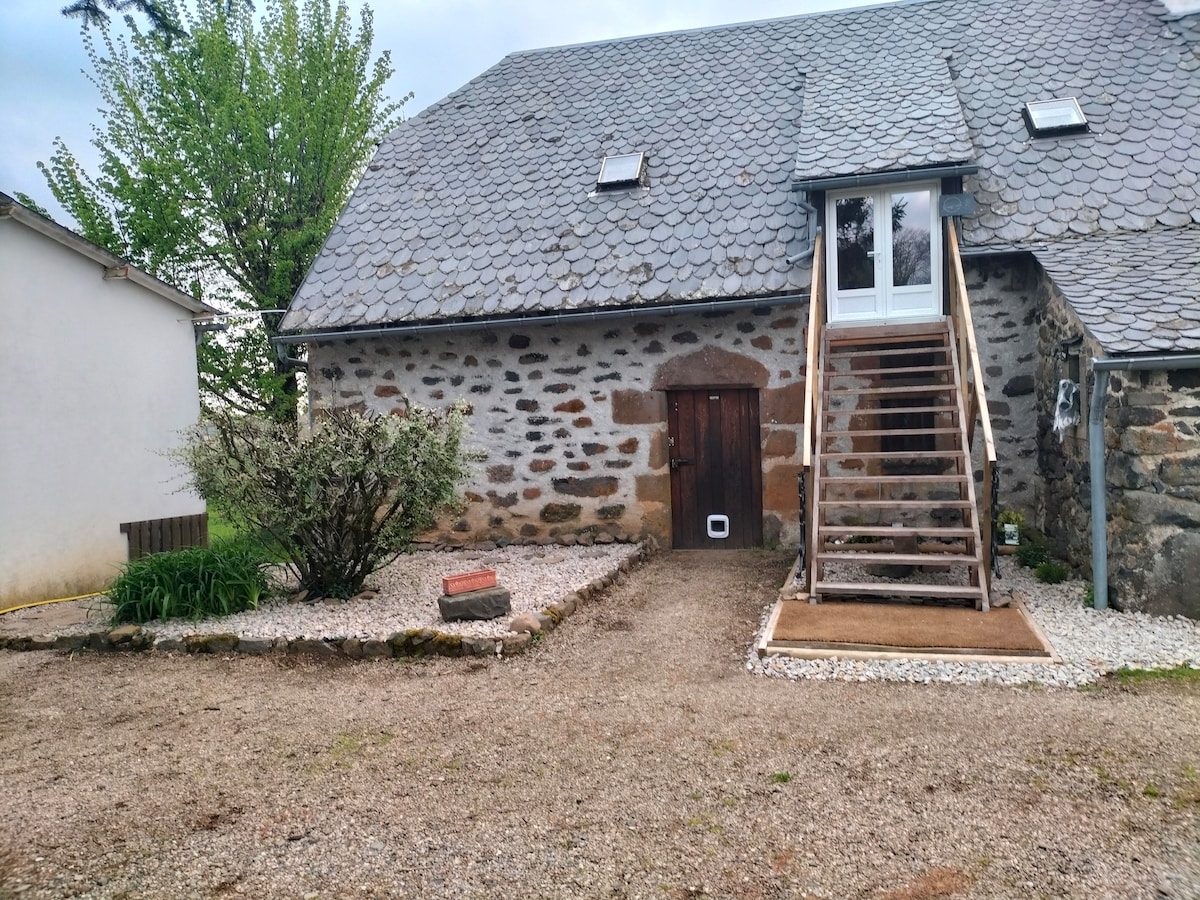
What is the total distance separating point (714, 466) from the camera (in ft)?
29.8

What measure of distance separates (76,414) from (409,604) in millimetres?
4490

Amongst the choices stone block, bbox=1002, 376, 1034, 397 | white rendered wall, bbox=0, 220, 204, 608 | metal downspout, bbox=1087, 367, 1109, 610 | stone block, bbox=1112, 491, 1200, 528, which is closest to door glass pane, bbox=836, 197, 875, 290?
stone block, bbox=1002, 376, 1034, 397

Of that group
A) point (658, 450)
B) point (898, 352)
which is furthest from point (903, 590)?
point (658, 450)

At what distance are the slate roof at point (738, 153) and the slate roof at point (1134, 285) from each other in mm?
407

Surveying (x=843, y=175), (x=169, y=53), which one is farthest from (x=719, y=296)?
(x=169, y=53)

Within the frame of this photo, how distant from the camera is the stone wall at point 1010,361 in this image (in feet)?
27.0

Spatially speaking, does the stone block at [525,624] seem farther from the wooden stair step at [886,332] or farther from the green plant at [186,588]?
the wooden stair step at [886,332]

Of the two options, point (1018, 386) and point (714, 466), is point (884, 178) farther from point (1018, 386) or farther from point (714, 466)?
point (714, 466)

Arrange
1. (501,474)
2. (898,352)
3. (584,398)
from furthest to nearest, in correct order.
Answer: (501,474), (584,398), (898,352)

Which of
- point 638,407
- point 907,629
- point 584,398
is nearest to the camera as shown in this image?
point 907,629

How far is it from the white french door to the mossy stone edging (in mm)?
4385

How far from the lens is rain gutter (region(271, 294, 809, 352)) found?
324 inches

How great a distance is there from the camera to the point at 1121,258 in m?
7.25

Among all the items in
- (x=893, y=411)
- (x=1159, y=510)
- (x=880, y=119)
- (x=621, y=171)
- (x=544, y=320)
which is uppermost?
(x=880, y=119)
